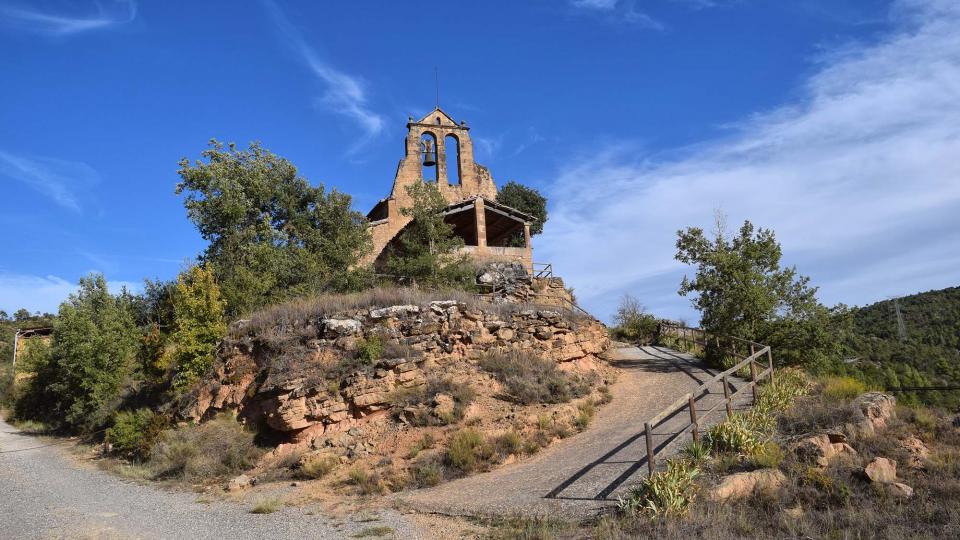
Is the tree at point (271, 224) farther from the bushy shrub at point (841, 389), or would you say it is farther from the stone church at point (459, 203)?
the bushy shrub at point (841, 389)

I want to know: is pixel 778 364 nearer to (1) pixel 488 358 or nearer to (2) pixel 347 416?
(1) pixel 488 358

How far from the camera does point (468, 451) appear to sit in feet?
42.0

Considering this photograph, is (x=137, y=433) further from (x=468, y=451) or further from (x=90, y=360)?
(x=468, y=451)

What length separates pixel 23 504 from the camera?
1213 cm

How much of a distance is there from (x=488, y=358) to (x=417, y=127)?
20.2 m

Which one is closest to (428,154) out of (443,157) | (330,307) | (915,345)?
(443,157)

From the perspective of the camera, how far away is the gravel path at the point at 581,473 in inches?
381

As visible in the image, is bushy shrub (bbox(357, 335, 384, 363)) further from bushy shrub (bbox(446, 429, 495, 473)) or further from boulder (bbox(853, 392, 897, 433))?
boulder (bbox(853, 392, 897, 433))

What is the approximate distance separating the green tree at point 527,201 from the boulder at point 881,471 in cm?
3280

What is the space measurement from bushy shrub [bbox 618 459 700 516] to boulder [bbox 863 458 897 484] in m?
2.68

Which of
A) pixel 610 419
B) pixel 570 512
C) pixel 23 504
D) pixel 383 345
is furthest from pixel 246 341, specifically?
pixel 570 512

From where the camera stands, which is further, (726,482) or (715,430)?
(715,430)

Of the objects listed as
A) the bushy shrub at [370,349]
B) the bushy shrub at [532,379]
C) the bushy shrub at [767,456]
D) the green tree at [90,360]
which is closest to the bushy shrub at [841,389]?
the bushy shrub at [767,456]

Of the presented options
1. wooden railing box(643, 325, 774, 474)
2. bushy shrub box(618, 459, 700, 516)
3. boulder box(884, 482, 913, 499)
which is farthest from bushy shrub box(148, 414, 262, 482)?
boulder box(884, 482, 913, 499)
